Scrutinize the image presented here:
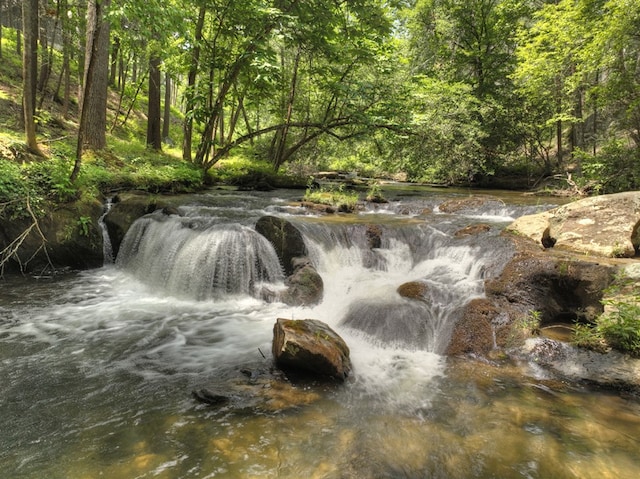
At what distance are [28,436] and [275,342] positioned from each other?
266cm

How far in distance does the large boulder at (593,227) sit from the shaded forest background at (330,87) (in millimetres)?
6233

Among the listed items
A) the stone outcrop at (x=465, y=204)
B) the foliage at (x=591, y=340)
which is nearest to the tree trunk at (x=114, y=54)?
the stone outcrop at (x=465, y=204)

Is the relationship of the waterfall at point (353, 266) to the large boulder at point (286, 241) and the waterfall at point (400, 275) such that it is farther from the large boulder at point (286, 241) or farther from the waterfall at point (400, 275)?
the large boulder at point (286, 241)

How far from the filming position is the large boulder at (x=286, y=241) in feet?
26.7

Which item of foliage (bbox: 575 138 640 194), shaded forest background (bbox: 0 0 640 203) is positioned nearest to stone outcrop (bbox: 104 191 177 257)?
shaded forest background (bbox: 0 0 640 203)

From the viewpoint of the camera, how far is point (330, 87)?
13586 mm

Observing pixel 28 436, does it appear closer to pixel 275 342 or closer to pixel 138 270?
pixel 275 342

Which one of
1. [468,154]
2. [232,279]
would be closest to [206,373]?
[232,279]

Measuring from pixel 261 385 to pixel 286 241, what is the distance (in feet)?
13.8

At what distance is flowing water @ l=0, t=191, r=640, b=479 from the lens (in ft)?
10.5


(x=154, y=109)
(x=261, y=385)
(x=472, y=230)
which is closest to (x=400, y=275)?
(x=472, y=230)

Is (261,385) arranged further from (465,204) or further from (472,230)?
(465,204)

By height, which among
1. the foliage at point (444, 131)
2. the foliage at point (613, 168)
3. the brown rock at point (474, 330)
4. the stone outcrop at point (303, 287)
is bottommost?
the brown rock at point (474, 330)

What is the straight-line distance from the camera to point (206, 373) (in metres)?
4.66
